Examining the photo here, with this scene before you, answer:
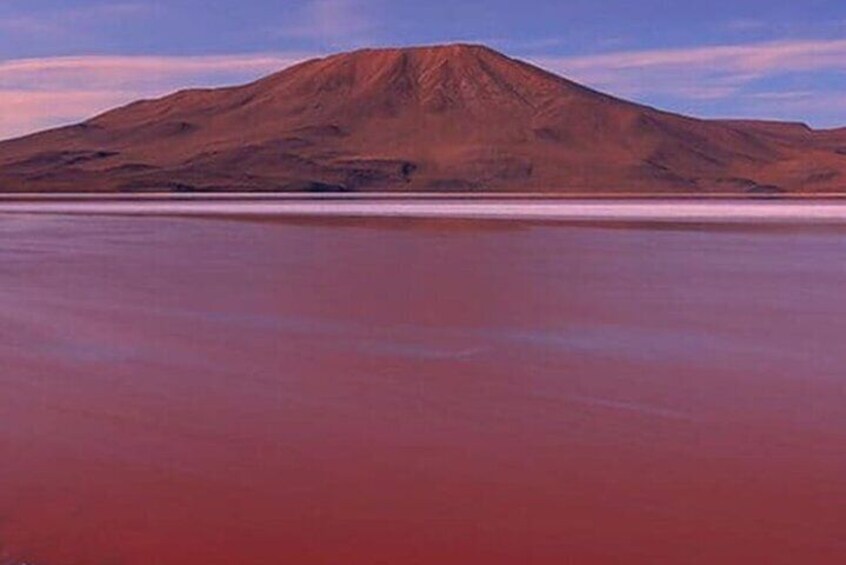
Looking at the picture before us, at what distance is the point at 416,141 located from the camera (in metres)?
109

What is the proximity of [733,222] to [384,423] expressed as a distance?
2692cm

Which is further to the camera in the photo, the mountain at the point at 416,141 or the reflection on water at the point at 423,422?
the mountain at the point at 416,141

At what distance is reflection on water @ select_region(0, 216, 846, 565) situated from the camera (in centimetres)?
503

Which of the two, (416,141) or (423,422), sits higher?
(416,141)

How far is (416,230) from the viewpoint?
89.0 feet

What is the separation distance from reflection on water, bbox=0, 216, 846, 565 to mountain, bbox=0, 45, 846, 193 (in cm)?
6612

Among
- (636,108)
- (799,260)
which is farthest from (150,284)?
(636,108)

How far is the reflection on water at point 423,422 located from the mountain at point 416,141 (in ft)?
217

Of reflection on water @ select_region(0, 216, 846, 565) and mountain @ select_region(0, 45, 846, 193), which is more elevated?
mountain @ select_region(0, 45, 846, 193)

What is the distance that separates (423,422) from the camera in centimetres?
705

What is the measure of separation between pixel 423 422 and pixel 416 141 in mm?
Result: 102674

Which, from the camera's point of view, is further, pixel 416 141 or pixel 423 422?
pixel 416 141

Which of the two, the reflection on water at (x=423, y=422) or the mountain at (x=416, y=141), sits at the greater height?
the mountain at (x=416, y=141)

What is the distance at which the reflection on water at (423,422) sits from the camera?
503 cm
